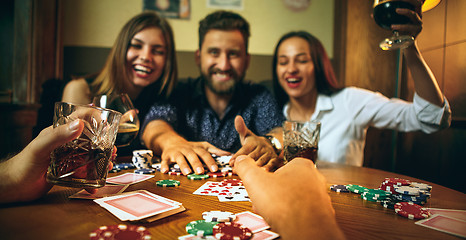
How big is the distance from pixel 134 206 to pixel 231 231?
0.27 m

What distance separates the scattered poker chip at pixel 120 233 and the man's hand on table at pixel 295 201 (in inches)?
8.7

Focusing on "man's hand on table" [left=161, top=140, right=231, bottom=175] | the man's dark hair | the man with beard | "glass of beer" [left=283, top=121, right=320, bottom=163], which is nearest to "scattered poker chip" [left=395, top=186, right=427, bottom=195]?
"glass of beer" [left=283, top=121, right=320, bottom=163]

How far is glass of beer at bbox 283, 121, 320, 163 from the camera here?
48.9 inches

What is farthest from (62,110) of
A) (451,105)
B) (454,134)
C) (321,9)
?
(321,9)

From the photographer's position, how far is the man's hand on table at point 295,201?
18.0 inches

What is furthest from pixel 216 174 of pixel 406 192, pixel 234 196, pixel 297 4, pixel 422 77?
pixel 297 4

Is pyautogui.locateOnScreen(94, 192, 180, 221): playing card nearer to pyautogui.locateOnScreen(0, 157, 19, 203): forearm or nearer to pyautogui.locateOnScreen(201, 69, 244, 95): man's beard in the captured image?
pyautogui.locateOnScreen(0, 157, 19, 203): forearm

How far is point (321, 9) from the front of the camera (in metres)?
4.11

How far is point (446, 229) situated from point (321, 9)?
13.3 ft

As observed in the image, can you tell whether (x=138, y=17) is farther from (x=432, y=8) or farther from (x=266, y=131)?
(x=432, y=8)

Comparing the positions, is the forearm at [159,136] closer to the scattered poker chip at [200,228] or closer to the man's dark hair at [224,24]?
the scattered poker chip at [200,228]

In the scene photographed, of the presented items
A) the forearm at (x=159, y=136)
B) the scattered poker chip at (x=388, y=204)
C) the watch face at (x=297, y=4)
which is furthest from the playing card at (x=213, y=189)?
the watch face at (x=297, y=4)

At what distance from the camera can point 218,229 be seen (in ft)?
1.80

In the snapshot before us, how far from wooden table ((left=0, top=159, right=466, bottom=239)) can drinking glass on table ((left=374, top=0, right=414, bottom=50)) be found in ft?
2.19
